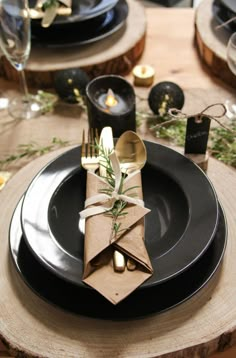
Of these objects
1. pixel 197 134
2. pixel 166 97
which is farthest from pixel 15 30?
pixel 197 134

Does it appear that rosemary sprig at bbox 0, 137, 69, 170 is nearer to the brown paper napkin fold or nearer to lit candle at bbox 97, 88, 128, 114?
lit candle at bbox 97, 88, 128, 114

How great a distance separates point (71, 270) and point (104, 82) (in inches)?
20.1

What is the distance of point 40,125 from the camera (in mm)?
1190

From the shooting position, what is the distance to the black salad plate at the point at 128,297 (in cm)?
73

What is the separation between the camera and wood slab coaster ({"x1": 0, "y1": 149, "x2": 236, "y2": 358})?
72 cm

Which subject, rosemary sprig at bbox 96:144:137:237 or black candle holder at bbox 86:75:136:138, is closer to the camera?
rosemary sprig at bbox 96:144:137:237

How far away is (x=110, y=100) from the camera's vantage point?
42.4 inches

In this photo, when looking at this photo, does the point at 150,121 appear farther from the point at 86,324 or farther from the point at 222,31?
the point at 86,324

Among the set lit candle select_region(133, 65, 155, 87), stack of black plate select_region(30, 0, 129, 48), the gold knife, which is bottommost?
lit candle select_region(133, 65, 155, 87)

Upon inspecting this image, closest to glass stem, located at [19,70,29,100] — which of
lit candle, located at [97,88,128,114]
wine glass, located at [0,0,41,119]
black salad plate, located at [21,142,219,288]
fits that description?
wine glass, located at [0,0,41,119]

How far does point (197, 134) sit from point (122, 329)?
41 centimetres

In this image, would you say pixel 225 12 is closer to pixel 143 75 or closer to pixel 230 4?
pixel 230 4

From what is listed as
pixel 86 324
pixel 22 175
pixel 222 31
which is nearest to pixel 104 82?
pixel 22 175

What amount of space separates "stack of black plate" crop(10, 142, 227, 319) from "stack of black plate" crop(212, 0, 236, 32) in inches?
22.1
